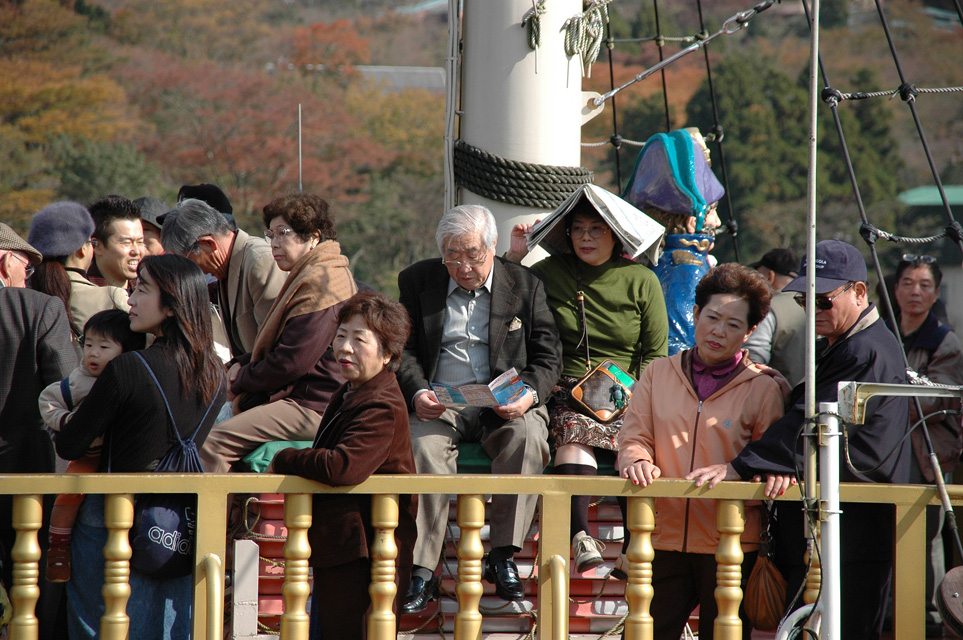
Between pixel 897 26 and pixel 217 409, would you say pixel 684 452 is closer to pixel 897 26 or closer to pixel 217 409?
pixel 217 409

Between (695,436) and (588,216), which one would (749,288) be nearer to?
(695,436)

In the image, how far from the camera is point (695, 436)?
286 centimetres

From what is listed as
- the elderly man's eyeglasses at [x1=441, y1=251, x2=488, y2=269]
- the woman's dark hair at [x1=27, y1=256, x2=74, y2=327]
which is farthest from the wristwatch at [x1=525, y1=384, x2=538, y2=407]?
the woman's dark hair at [x1=27, y1=256, x2=74, y2=327]

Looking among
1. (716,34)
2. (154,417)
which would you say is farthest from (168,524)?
(716,34)

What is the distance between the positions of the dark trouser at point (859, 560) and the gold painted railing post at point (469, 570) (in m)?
0.86

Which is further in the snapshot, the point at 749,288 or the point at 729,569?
the point at 749,288

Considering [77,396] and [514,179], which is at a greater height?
[514,179]

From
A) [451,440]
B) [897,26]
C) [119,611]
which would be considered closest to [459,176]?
[451,440]

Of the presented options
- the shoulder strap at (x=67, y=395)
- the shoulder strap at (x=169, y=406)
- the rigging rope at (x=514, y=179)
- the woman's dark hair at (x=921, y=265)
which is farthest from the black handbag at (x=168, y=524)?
the woman's dark hair at (x=921, y=265)

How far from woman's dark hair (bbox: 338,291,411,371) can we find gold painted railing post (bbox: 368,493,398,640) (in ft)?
1.32

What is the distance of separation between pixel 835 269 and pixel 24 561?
7.50ft

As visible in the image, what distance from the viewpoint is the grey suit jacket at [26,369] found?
3.05m

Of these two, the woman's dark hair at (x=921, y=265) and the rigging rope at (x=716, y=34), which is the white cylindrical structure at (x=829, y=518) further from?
the rigging rope at (x=716, y=34)

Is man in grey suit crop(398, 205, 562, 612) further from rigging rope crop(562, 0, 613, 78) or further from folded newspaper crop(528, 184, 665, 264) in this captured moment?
rigging rope crop(562, 0, 613, 78)
